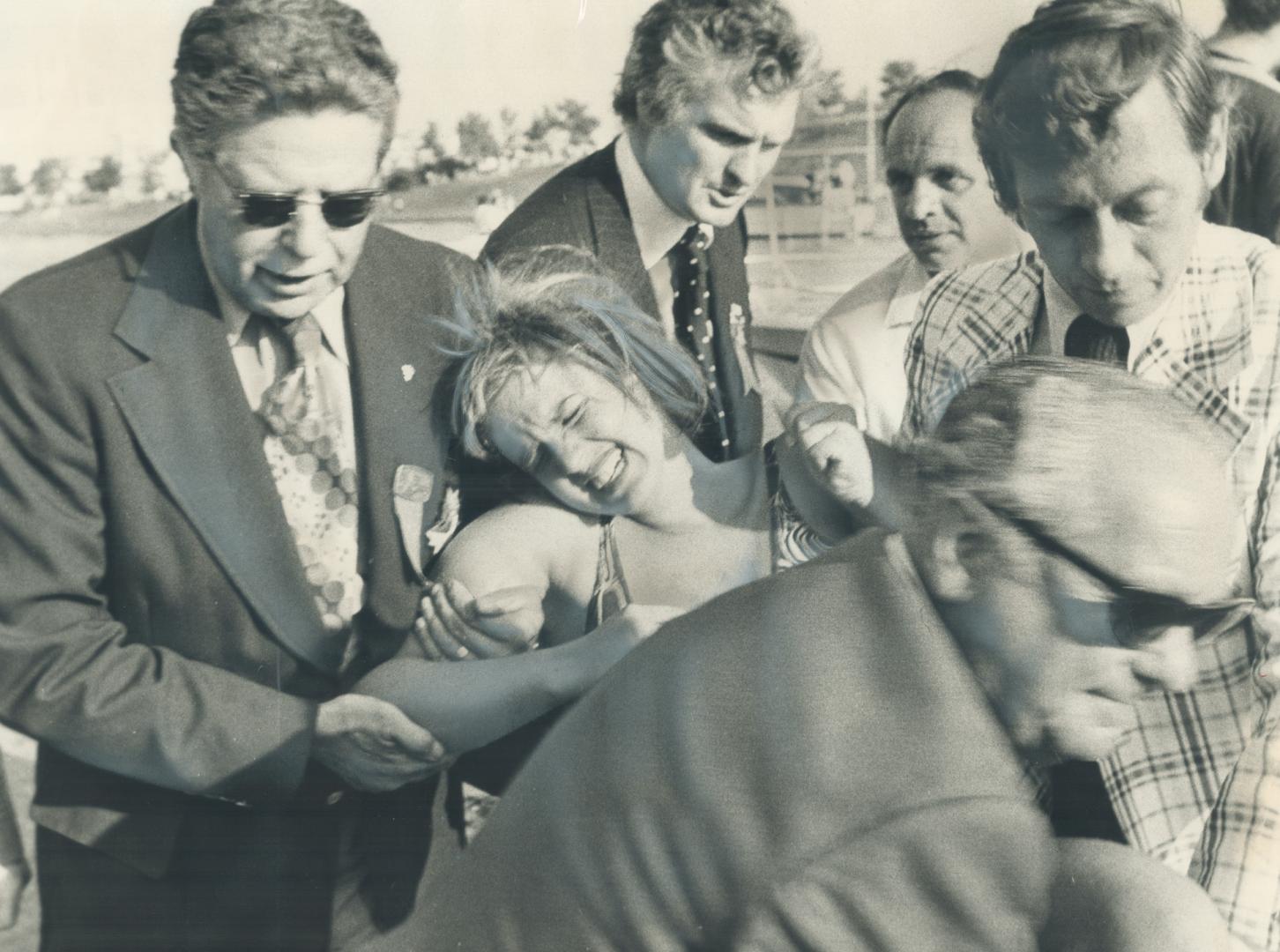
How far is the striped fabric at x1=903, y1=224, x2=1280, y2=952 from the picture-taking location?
96.7 inches

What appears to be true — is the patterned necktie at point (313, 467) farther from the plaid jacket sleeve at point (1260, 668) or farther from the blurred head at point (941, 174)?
the plaid jacket sleeve at point (1260, 668)

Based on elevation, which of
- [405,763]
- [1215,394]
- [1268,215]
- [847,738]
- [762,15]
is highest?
[762,15]

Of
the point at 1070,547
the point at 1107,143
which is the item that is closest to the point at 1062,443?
the point at 1070,547

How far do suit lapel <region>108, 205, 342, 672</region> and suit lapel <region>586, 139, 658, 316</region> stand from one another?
640 mm

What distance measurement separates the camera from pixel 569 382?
2.38 m

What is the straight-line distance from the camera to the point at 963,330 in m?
2.46

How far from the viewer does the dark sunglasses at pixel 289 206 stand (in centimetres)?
230

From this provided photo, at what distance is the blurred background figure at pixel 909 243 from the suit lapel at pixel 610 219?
34 centimetres

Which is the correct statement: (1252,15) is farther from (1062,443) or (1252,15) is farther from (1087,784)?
(1087,784)

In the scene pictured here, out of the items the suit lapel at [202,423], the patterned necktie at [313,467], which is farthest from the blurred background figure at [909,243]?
the suit lapel at [202,423]

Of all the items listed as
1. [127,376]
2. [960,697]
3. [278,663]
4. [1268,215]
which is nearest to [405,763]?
[278,663]

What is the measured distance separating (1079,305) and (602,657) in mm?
1011

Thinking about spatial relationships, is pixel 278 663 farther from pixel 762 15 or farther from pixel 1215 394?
pixel 1215 394

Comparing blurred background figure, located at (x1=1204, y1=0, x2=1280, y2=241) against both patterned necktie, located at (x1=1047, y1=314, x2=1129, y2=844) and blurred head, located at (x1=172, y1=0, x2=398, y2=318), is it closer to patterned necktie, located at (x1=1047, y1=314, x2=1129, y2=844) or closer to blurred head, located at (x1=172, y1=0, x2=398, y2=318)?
patterned necktie, located at (x1=1047, y1=314, x2=1129, y2=844)
